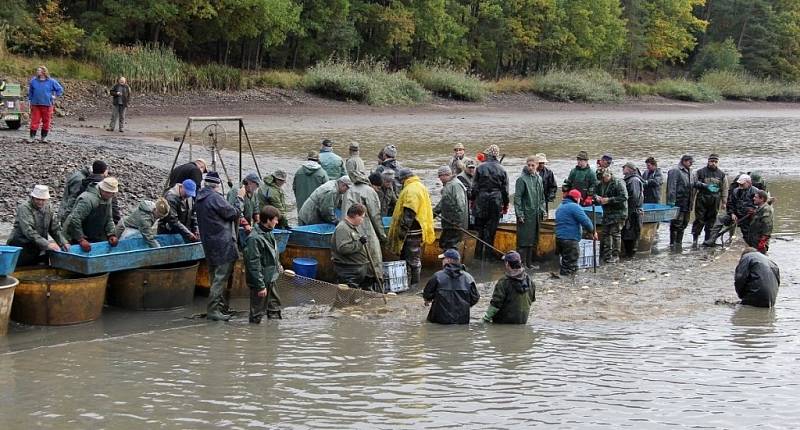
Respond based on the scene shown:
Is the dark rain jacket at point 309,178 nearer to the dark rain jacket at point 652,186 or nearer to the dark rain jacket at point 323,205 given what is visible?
the dark rain jacket at point 323,205

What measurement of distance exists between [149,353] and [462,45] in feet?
182

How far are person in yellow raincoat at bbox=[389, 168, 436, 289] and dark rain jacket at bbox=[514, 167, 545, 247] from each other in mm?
1722

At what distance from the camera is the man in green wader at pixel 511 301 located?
1141 cm

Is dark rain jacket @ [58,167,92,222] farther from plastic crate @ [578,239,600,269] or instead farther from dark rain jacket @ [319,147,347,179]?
plastic crate @ [578,239,600,269]

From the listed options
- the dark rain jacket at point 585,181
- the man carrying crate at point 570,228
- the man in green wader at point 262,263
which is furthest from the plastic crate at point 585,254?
the man in green wader at point 262,263

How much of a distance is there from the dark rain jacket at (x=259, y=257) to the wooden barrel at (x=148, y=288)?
4.18ft

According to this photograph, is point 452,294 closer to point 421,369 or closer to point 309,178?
point 421,369

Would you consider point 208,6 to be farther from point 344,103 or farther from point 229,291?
point 229,291

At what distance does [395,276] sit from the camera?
13.5 metres

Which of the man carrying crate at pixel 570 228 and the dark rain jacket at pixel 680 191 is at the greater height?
the dark rain jacket at pixel 680 191

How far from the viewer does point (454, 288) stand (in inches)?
448

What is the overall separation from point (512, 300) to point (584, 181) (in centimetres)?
562

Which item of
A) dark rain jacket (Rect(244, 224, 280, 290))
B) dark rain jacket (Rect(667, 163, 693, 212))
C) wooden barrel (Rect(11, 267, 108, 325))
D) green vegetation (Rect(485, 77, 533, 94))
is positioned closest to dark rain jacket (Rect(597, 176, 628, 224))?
dark rain jacket (Rect(667, 163, 693, 212))

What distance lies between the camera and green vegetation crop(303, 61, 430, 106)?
44031 mm
